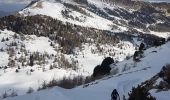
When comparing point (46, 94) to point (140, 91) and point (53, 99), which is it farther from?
point (140, 91)

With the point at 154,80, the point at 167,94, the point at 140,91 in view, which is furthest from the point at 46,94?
the point at 140,91

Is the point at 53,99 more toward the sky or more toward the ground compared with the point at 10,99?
more toward the sky

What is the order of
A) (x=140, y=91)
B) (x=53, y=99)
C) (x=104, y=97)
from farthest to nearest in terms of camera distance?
(x=53, y=99) < (x=104, y=97) < (x=140, y=91)

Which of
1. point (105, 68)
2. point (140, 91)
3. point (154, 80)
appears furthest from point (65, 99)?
point (105, 68)

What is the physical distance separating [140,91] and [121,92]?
23.3m

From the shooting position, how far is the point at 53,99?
230ft

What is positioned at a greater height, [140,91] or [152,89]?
[140,91]

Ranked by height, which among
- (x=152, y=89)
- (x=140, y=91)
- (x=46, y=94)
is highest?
(x=140, y=91)

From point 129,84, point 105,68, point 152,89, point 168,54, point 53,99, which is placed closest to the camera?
Result: point 152,89

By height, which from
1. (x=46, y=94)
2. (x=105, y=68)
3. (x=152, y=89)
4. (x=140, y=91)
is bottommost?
(x=105, y=68)

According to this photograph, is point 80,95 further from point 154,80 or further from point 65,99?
point 154,80

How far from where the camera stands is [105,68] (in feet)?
458

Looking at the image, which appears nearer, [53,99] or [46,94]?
[53,99]

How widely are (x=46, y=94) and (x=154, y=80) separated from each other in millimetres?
21018
